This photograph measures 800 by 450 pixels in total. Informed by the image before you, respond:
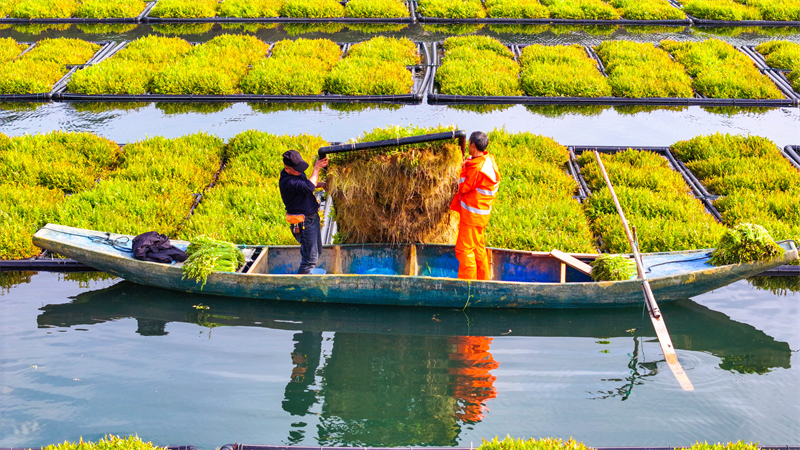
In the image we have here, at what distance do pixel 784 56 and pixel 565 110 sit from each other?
5974 millimetres

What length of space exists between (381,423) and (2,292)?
210 inches

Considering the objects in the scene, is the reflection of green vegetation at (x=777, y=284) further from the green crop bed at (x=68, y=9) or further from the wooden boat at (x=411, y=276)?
the green crop bed at (x=68, y=9)

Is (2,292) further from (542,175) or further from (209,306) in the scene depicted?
(542,175)

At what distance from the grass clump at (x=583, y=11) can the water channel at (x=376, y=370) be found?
1182cm

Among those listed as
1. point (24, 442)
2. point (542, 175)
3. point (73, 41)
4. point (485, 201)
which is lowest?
point (24, 442)

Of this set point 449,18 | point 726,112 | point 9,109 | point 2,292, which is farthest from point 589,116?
point 9,109

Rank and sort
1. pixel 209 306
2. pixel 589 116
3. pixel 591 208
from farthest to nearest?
pixel 589 116, pixel 591 208, pixel 209 306

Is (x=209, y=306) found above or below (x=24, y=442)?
above

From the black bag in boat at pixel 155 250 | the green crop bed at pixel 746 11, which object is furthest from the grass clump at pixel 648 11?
the black bag in boat at pixel 155 250

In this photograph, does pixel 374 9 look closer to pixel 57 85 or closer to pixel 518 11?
pixel 518 11

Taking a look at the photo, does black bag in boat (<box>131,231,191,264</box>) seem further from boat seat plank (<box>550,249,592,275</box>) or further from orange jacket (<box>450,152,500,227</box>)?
boat seat plank (<box>550,249,592,275</box>)

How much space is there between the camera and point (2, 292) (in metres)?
8.39

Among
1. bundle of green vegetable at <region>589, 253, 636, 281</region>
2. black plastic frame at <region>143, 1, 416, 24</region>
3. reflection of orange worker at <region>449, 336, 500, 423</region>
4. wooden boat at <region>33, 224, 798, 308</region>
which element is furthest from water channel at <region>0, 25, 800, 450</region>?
black plastic frame at <region>143, 1, 416, 24</region>

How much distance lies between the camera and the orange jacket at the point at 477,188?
24.9 ft
